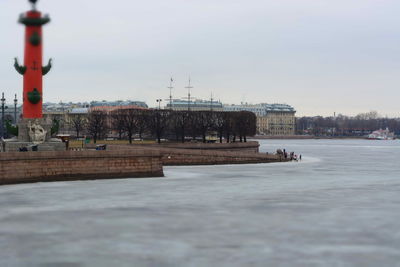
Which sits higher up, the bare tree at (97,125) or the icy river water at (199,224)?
the bare tree at (97,125)

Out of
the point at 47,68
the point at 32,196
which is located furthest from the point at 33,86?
the point at 32,196

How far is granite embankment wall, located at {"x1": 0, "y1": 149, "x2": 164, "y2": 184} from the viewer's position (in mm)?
30609

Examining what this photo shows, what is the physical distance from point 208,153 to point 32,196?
23.6 m

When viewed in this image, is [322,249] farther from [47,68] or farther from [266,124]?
[266,124]

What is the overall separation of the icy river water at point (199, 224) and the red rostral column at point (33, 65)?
18.8 ft

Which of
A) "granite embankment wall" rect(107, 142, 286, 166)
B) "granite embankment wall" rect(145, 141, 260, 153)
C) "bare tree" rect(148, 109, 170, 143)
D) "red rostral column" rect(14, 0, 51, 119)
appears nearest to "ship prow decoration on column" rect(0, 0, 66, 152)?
"red rostral column" rect(14, 0, 51, 119)

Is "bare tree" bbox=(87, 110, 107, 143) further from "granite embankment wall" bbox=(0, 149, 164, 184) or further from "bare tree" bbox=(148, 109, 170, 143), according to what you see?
"granite embankment wall" bbox=(0, 149, 164, 184)

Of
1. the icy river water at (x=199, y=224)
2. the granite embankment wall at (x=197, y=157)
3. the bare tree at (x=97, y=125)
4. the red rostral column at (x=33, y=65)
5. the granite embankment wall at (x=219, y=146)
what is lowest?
the icy river water at (x=199, y=224)

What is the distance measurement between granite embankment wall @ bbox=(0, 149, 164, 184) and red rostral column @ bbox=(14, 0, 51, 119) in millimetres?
4182

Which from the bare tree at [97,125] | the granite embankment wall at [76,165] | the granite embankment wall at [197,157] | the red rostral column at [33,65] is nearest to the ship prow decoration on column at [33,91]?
the red rostral column at [33,65]

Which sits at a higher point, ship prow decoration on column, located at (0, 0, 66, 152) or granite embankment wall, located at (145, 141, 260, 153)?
ship prow decoration on column, located at (0, 0, 66, 152)

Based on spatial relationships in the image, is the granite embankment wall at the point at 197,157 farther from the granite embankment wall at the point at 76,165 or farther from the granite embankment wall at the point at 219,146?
the granite embankment wall at the point at 76,165

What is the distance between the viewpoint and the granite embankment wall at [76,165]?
100 ft

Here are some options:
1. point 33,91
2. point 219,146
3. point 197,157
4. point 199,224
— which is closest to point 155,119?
point 219,146
